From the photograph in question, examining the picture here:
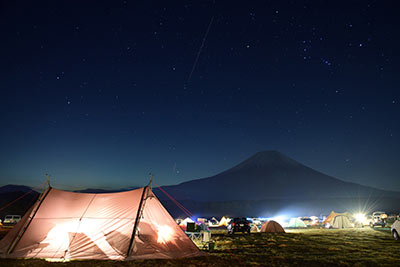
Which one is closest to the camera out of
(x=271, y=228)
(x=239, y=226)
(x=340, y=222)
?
(x=239, y=226)

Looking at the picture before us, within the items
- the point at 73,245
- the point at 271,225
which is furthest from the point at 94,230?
the point at 271,225

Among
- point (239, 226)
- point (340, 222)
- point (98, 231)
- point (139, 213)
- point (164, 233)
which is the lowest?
point (98, 231)

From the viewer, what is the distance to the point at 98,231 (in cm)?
932

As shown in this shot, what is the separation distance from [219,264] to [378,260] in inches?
225

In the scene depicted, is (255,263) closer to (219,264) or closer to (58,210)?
(219,264)

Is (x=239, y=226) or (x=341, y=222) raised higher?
(x=341, y=222)

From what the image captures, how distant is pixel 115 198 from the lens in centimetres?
1029

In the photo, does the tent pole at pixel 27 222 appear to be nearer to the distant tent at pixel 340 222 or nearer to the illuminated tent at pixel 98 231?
the illuminated tent at pixel 98 231

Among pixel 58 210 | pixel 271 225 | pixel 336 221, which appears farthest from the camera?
pixel 336 221

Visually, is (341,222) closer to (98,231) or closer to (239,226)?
(239,226)

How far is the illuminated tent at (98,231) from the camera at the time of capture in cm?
888

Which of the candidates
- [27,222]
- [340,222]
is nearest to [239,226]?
[340,222]

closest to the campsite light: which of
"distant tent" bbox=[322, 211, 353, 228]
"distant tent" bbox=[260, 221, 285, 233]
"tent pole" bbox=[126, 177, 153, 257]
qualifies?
"tent pole" bbox=[126, 177, 153, 257]

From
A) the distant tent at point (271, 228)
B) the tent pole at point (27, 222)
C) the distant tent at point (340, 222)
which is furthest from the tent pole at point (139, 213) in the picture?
the distant tent at point (340, 222)
